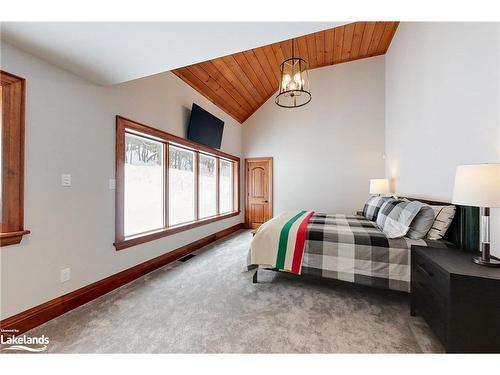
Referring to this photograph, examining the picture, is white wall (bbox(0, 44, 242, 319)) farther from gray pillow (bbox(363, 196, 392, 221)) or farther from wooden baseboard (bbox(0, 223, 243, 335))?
gray pillow (bbox(363, 196, 392, 221))

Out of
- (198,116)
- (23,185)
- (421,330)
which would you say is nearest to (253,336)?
(421,330)

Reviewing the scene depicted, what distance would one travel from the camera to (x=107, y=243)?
2.20 m

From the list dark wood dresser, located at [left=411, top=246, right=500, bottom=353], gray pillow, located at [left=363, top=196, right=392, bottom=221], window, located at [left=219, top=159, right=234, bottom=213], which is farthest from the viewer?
window, located at [left=219, top=159, right=234, bottom=213]

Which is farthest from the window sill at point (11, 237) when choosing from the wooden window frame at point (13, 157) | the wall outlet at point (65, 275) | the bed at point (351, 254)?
the bed at point (351, 254)

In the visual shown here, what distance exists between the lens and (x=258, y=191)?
216 inches

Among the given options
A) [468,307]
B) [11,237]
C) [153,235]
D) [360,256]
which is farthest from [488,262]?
[11,237]

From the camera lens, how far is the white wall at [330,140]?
4.58 m

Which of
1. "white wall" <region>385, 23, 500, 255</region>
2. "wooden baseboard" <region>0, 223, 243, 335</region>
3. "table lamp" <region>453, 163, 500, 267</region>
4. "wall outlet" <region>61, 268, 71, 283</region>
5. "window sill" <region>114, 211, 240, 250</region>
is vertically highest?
"white wall" <region>385, 23, 500, 255</region>

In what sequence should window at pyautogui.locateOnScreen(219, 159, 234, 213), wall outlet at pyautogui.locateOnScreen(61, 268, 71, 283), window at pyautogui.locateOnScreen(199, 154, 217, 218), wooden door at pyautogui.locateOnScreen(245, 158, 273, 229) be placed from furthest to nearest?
wooden door at pyautogui.locateOnScreen(245, 158, 273, 229) → window at pyautogui.locateOnScreen(219, 159, 234, 213) → window at pyautogui.locateOnScreen(199, 154, 217, 218) → wall outlet at pyautogui.locateOnScreen(61, 268, 71, 283)

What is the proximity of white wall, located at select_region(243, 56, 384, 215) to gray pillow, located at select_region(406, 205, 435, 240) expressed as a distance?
9.02ft

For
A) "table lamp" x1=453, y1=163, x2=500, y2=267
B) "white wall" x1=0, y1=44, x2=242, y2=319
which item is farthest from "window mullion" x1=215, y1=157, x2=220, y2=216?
"table lamp" x1=453, y1=163, x2=500, y2=267

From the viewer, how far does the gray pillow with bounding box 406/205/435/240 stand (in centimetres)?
194

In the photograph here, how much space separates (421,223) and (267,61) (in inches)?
145
